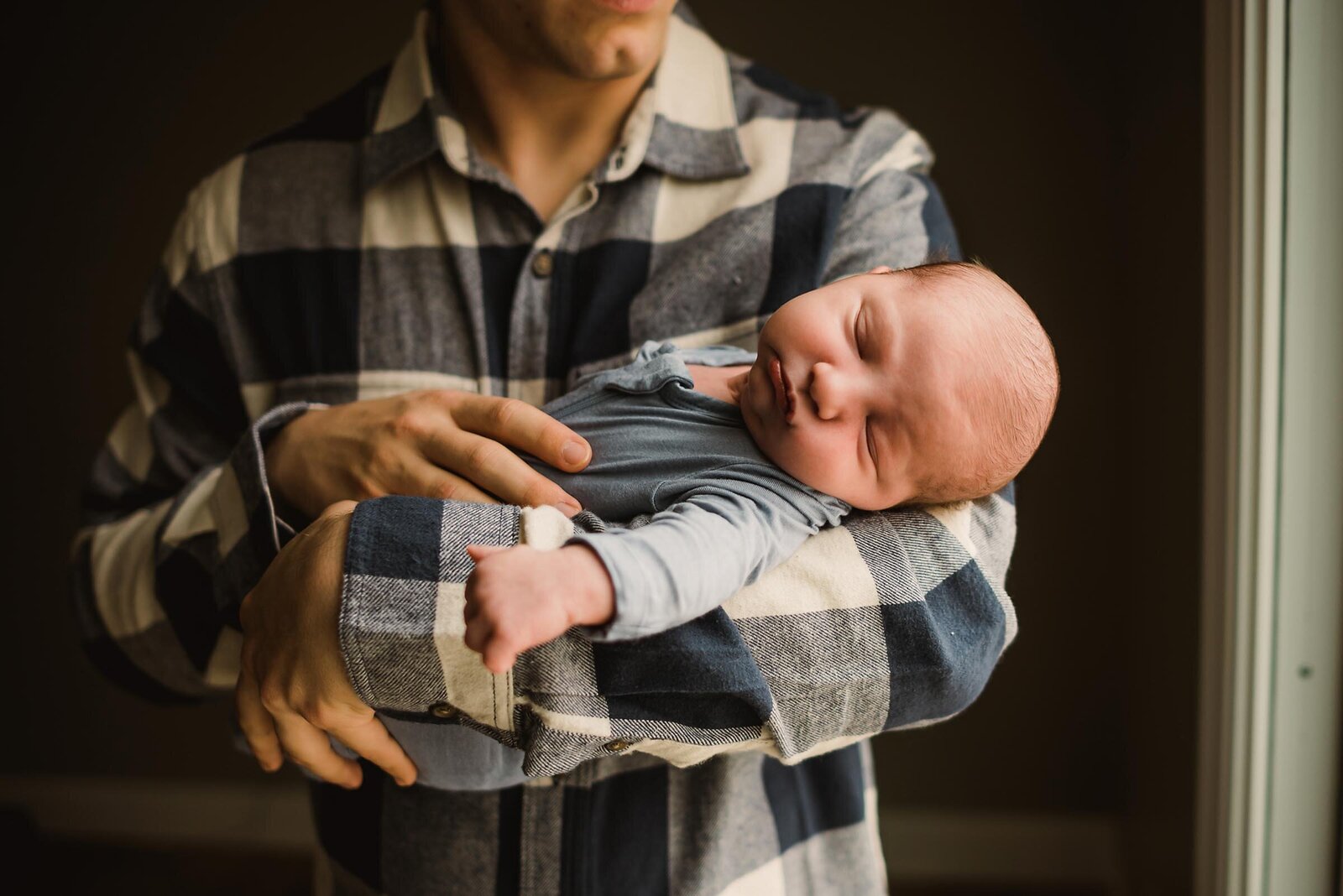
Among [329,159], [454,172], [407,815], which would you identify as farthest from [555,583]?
[329,159]

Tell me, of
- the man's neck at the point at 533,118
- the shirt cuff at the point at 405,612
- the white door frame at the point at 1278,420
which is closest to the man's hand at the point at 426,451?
the shirt cuff at the point at 405,612

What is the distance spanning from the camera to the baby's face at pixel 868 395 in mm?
857

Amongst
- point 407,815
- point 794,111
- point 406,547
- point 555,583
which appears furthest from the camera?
point 794,111

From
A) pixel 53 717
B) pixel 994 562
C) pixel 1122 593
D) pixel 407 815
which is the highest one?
pixel 994 562

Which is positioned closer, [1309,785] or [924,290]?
[924,290]

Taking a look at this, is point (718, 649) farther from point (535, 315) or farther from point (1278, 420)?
point (1278, 420)

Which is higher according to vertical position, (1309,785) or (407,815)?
(407,815)

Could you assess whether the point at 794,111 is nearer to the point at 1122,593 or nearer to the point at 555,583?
the point at 555,583

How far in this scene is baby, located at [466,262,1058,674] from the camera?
853 mm

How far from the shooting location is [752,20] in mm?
1863

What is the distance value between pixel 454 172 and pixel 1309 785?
50.5 inches

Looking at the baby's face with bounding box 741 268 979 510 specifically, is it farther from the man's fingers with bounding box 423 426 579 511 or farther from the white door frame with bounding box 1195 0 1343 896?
the white door frame with bounding box 1195 0 1343 896

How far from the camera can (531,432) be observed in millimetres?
895

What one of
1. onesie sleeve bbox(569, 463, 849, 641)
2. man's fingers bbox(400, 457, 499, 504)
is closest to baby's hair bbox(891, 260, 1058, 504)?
onesie sleeve bbox(569, 463, 849, 641)
